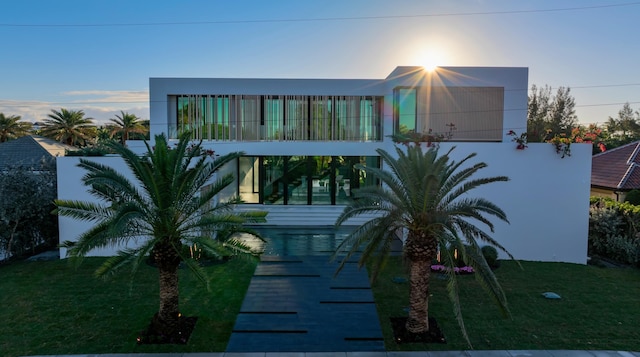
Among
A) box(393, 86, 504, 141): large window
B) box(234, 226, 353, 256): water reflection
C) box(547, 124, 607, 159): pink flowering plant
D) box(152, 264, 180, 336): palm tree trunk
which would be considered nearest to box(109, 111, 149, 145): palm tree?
box(234, 226, 353, 256): water reflection

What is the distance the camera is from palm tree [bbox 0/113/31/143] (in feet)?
131

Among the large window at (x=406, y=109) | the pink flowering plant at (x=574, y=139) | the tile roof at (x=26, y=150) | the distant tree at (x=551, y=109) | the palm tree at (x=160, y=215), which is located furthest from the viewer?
Answer: the distant tree at (x=551, y=109)

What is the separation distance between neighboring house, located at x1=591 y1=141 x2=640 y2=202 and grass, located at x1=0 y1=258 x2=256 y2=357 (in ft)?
62.1

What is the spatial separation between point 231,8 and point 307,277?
10.8 metres

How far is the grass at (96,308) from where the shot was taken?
8.60 meters

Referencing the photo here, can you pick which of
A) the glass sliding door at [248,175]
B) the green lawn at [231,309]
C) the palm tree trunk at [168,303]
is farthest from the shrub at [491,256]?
the glass sliding door at [248,175]

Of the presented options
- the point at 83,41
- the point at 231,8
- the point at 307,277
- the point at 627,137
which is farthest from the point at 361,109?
the point at 627,137

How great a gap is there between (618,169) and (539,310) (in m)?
17.0

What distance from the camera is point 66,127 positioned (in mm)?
38719

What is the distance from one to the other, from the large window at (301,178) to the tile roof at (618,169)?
41.1ft

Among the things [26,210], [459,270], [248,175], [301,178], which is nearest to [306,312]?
[459,270]

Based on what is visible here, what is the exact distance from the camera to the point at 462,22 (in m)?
17.7

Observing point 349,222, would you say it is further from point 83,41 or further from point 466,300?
point 83,41

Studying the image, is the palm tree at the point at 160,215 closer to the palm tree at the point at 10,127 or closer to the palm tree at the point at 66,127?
A: the palm tree at the point at 66,127
